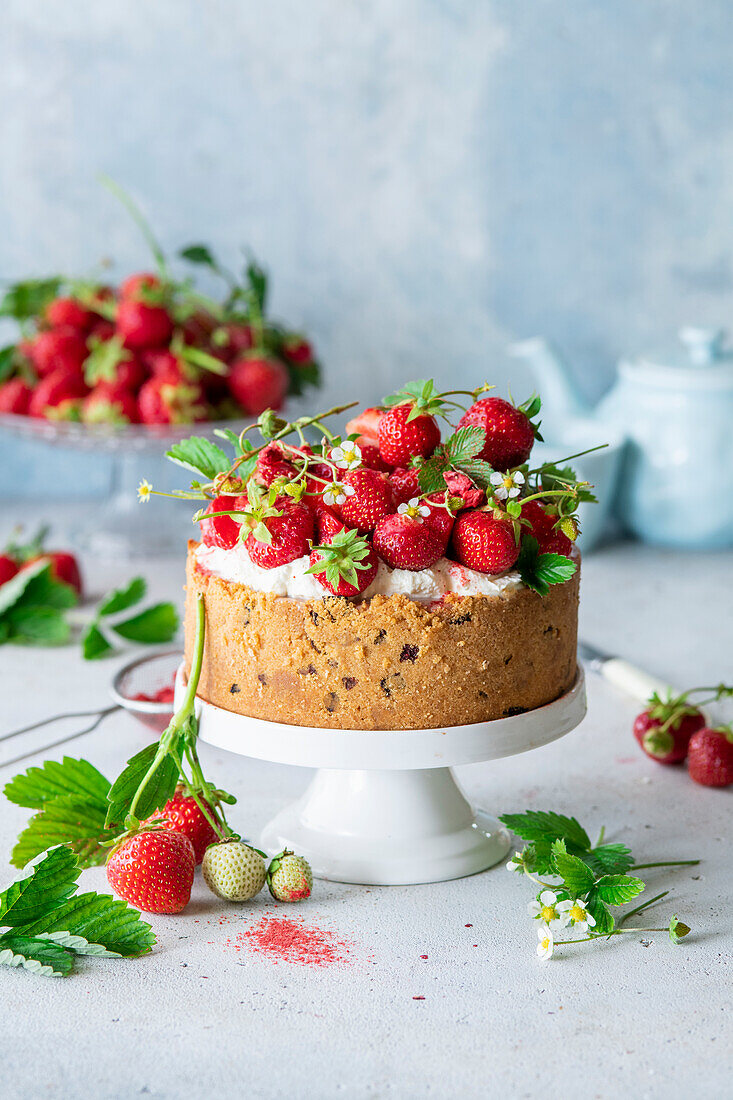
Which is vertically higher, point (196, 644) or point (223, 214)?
point (223, 214)

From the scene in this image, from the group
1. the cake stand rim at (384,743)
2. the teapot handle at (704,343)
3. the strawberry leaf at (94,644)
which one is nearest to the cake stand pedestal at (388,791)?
the cake stand rim at (384,743)

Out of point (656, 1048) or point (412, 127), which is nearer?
point (656, 1048)

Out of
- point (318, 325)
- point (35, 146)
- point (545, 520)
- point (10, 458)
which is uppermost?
point (35, 146)

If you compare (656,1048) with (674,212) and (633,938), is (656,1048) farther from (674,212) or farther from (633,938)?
(674,212)

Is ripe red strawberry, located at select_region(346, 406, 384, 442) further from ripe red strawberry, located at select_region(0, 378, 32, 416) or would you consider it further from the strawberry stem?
the strawberry stem

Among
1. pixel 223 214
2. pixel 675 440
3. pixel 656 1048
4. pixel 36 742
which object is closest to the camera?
pixel 656 1048

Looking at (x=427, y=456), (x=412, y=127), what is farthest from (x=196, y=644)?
(x=412, y=127)

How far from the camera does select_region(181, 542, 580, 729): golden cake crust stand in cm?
113

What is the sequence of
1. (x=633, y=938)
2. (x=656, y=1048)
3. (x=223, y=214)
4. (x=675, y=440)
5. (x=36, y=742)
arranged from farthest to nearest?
(x=223, y=214)
(x=675, y=440)
(x=36, y=742)
(x=633, y=938)
(x=656, y=1048)

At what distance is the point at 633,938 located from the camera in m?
1.18

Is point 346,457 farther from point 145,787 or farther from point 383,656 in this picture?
point 145,787

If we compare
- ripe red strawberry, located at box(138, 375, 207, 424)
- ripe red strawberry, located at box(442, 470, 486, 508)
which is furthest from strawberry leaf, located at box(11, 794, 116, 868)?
ripe red strawberry, located at box(138, 375, 207, 424)

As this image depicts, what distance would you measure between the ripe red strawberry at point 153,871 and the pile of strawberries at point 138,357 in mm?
1112

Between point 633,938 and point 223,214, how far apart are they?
1.79 meters
